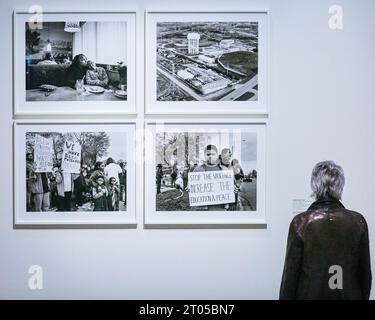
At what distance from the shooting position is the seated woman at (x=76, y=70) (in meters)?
1.66

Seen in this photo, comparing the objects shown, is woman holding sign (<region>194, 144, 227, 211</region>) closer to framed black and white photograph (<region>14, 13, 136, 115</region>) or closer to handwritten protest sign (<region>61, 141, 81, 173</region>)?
framed black and white photograph (<region>14, 13, 136, 115</region>)

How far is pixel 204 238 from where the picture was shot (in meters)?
1.66

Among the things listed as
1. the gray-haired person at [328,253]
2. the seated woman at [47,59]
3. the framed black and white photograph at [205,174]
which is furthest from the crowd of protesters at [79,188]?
the gray-haired person at [328,253]

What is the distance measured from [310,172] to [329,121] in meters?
0.20

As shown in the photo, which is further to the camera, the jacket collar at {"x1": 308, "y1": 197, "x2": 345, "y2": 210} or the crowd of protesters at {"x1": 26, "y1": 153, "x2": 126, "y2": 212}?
the crowd of protesters at {"x1": 26, "y1": 153, "x2": 126, "y2": 212}

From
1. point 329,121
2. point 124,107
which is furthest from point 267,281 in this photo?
point 124,107

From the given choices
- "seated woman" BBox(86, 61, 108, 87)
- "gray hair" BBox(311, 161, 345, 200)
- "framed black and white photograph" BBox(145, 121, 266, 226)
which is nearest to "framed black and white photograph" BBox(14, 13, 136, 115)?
"seated woman" BBox(86, 61, 108, 87)

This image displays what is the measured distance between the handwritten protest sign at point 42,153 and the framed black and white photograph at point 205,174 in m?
0.36

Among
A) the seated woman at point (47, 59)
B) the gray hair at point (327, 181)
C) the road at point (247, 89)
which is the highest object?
the seated woman at point (47, 59)

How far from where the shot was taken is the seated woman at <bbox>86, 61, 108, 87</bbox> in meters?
1.65

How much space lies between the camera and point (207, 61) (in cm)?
166

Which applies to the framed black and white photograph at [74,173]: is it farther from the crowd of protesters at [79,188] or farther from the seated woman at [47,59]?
the seated woman at [47,59]

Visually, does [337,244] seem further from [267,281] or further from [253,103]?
[253,103]

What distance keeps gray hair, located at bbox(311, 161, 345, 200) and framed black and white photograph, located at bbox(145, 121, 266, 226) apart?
207mm
